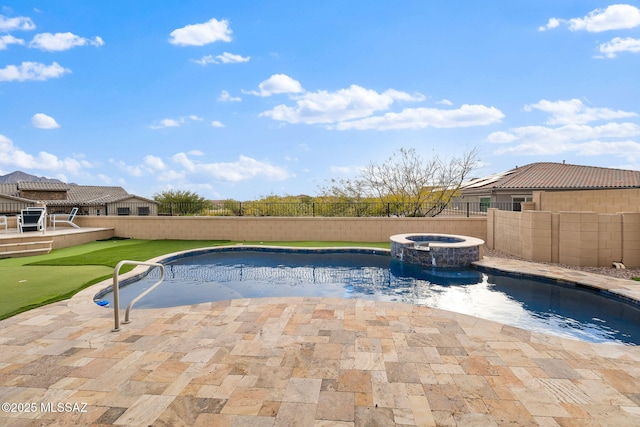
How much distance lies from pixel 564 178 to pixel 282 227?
580 inches

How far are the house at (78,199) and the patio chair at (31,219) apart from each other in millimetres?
11197

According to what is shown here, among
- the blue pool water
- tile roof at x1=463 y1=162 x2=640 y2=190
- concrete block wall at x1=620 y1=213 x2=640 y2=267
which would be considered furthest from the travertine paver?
tile roof at x1=463 y1=162 x2=640 y2=190

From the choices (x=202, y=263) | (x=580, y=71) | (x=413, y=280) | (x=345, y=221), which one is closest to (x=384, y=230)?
(x=345, y=221)

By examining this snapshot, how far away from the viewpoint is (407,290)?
6.86 m

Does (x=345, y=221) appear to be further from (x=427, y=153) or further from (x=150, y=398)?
(x=150, y=398)

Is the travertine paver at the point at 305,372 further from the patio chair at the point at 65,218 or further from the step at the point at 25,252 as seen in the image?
the patio chair at the point at 65,218

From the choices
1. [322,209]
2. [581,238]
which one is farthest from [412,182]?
[581,238]

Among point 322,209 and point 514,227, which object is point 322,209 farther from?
point 514,227

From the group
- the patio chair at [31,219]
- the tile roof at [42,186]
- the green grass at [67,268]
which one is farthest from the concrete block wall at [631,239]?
the tile roof at [42,186]

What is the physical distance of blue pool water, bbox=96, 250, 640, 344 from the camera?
5203 millimetres

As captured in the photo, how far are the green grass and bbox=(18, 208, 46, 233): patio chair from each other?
1456 millimetres

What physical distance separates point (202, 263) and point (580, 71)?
12773 millimetres

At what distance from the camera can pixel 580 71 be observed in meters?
9.95

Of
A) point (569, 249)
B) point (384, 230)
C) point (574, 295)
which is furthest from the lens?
point (384, 230)
